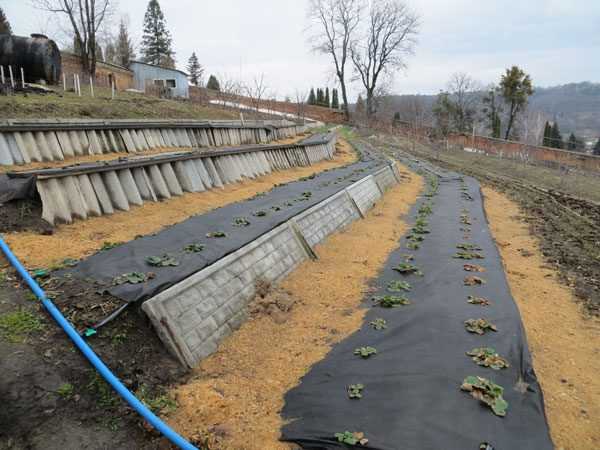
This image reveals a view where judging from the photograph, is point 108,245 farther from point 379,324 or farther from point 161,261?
point 379,324

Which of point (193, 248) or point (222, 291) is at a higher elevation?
point (193, 248)

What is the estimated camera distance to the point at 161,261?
14.5 ft

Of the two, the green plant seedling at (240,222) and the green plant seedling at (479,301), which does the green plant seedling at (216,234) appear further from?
the green plant seedling at (479,301)

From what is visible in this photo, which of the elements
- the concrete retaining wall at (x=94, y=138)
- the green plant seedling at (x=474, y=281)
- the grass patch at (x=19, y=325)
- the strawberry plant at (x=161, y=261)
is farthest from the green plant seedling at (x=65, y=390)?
the concrete retaining wall at (x=94, y=138)

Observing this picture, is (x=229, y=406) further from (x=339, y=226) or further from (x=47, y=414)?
(x=339, y=226)

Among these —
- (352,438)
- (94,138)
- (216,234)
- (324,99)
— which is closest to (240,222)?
(216,234)

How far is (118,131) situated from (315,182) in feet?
18.9

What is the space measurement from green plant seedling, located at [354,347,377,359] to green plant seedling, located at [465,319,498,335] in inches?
40.7

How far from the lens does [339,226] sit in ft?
26.6

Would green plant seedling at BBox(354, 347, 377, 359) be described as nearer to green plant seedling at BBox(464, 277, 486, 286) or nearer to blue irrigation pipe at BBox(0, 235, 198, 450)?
blue irrigation pipe at BBox(0, 235, 198, 450)

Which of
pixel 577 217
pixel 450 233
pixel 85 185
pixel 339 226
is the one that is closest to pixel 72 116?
pixel 85 185

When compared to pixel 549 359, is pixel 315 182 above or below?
above

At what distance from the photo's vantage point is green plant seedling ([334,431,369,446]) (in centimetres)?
246

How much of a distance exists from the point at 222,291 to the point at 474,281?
330 cm
